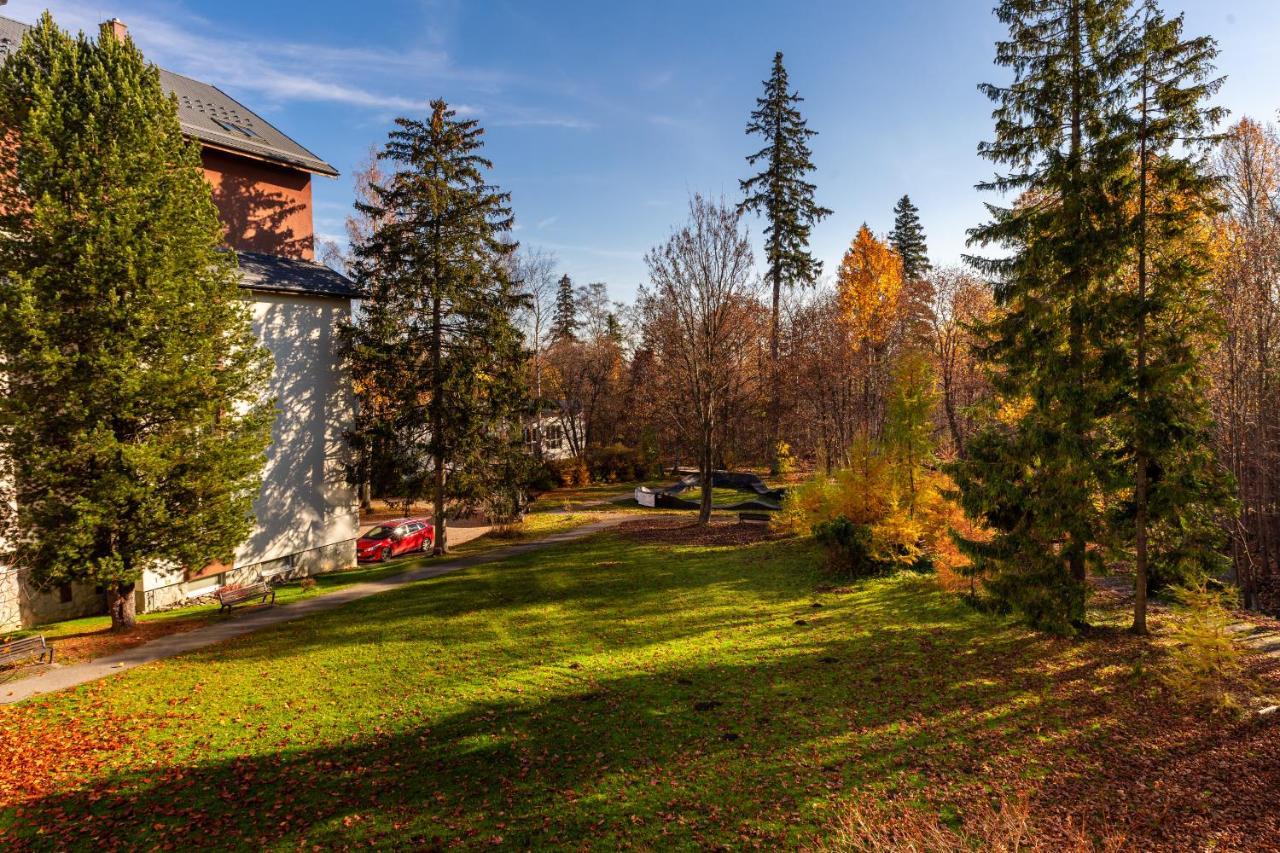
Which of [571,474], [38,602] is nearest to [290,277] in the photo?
[38,602]

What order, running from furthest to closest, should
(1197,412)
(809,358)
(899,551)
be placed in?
(809,358), (899,551), (1197,412)

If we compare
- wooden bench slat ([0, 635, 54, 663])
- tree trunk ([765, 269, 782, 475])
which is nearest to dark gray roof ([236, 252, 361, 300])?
wooden bench slat ([0, 635, 54, 663])

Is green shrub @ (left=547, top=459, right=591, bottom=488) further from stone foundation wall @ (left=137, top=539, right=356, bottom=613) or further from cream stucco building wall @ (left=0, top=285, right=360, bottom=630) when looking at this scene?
stone foundation wall @ (left=137, top=539, right=356, bottom=613)

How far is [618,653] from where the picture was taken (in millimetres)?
13328

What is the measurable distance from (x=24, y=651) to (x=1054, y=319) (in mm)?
23335

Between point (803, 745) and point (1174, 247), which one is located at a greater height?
point (1174, 247)

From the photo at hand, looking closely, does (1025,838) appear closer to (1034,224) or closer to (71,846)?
(71,846)

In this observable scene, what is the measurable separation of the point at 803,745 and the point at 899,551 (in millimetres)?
11743

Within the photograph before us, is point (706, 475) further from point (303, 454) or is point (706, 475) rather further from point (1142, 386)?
point (1142, 386)

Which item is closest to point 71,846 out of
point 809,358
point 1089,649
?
point 1089,649

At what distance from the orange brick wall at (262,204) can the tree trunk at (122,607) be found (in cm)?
1303

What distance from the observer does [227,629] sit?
51.0 feet

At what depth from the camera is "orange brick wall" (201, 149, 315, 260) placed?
2306 centimetres

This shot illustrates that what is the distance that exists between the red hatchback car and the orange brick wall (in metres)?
12.5
